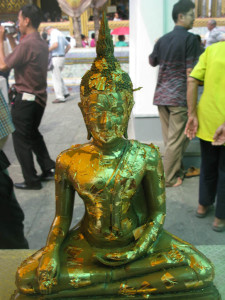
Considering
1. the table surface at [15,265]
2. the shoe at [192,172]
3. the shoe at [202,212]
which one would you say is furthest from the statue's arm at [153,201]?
the shoe at [192,172]

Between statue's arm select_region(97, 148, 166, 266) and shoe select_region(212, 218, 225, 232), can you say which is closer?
statue's arm select_region(97, 148, 166, 266)

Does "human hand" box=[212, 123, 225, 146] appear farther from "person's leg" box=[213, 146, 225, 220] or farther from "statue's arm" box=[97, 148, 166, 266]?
"statue's arm" box=[97, 148, 166, 266]

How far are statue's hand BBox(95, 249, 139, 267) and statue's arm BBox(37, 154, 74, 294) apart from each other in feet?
0.57

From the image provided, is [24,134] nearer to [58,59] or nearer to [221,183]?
[221,183]

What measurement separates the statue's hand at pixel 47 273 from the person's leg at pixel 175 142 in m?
2.14

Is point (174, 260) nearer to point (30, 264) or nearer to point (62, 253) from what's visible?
point (62, 253)

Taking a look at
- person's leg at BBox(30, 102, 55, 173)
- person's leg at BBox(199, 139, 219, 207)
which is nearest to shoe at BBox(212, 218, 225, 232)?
person's leg at BBox(199, 139, 219, 207)

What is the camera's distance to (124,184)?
1302 mm

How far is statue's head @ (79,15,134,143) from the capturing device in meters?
1.21

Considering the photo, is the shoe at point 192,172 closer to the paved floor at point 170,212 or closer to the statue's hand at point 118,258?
the paved floor at point 170,212

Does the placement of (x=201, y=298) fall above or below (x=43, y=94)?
below

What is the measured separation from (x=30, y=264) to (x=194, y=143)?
2.82 meters

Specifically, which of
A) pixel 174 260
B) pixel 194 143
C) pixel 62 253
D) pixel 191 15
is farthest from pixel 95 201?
pixel 194 143

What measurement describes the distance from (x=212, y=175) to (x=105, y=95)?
5.47 ft
